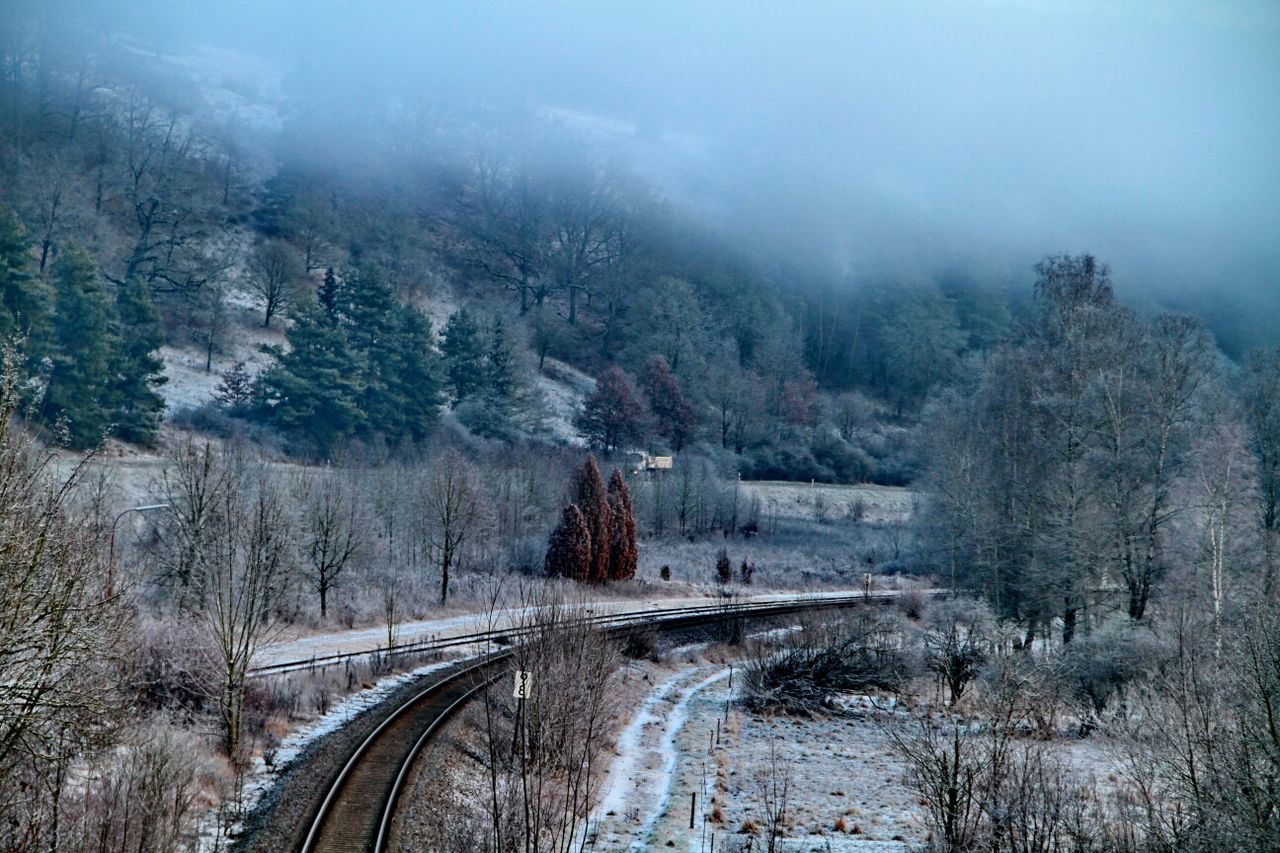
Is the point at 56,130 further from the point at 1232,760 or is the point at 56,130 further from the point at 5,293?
the point at 1232,760

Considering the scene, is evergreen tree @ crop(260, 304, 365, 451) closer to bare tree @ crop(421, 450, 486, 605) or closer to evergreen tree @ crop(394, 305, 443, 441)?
evergreen tree @ crop(394, 305, 443, 441)

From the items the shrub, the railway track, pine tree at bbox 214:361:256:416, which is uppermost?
pine tree at bbox 214:361:256:416

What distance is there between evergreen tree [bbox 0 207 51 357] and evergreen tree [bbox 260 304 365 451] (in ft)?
42.8

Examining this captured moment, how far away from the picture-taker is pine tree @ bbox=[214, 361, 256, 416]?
183ft

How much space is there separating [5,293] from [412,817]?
150ft

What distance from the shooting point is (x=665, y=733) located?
20562mm

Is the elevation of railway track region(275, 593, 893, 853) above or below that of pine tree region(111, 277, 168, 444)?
below

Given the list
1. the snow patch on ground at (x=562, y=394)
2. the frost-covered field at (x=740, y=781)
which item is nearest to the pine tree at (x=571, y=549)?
the frost-covered field at (x=740, y=781)

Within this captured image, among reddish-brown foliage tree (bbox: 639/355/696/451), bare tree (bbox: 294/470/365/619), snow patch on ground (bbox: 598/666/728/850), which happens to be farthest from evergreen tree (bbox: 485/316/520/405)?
snow patch on ground (bbox: 598/666/728/850)

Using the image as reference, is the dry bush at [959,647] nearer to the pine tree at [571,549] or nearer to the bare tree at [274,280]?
the pine tree at [571,549]

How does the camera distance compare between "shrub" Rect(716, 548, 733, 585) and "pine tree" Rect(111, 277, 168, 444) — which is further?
"pine tree" Rect(111, 277, 168, 444)

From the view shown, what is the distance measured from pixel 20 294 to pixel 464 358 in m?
31.0

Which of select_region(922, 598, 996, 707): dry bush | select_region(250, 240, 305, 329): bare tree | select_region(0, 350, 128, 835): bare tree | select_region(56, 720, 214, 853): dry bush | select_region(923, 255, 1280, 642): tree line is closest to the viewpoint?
select_region(0, 350, 128, 835): bare tree

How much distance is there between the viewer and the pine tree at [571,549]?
38.5 metres
